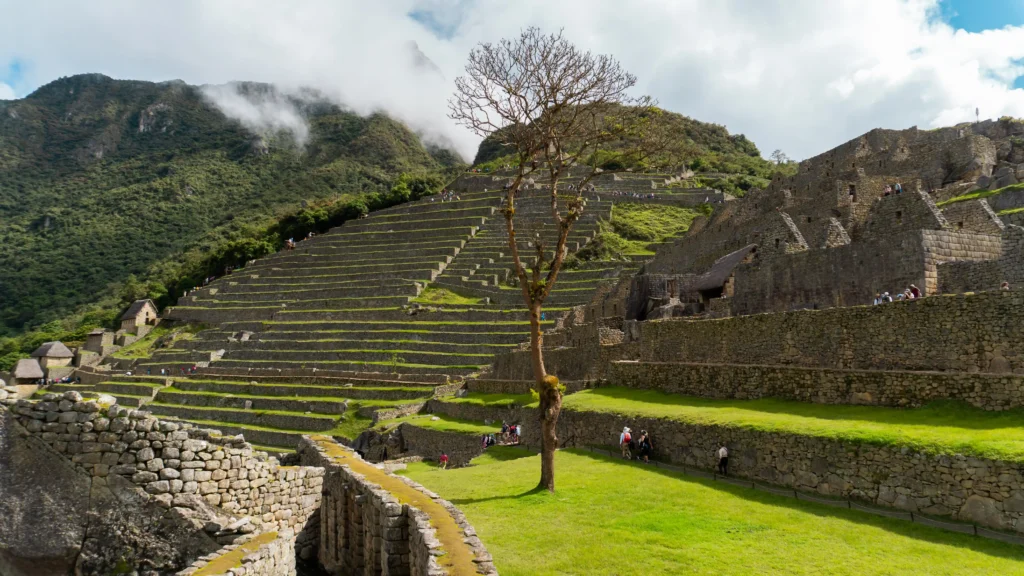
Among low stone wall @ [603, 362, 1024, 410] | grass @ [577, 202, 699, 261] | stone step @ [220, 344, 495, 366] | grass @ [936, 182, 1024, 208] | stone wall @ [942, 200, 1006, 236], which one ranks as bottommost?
stone step @ [220, 344, 495, 366]

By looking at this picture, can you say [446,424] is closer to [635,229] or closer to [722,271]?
[722,271]

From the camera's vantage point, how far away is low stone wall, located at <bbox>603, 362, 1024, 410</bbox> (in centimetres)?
916

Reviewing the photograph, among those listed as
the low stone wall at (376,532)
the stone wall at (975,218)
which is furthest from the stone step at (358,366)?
the low stone wall at (376,532)

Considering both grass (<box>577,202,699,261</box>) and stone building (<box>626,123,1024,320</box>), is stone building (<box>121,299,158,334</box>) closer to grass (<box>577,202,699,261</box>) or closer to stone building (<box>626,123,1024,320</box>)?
grass (<box>577,202,699,261</box>)

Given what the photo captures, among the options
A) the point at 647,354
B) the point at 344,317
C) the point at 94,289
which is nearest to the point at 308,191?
the point at 94,289

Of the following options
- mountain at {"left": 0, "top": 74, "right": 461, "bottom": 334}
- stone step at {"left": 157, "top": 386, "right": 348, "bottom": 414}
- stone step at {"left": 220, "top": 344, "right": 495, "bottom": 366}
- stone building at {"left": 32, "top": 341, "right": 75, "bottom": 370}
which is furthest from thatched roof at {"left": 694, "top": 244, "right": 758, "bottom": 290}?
mountain at {"left": 0, "top": 74, "right": 461, "bottom": 334}

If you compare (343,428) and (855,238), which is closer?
(855,238)

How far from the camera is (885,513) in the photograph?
833cm

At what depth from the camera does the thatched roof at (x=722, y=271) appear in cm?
2033

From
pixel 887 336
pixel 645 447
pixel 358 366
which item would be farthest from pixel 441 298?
pixel 887 336

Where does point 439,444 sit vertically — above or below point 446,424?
below

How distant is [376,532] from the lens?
8.44 m

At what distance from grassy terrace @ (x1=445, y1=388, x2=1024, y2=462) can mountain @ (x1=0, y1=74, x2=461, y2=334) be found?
72026 millimetres

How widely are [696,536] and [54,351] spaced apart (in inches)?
2469
